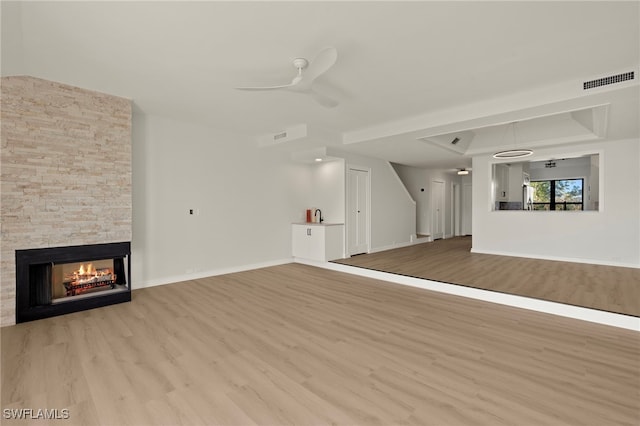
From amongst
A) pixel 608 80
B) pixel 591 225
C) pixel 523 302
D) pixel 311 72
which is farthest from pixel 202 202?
pixel 591 225

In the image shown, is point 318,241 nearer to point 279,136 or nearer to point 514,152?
point 279,136

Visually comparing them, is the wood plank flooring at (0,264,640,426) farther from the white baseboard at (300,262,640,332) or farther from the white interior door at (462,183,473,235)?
the white interior door at (462,183,473,235)

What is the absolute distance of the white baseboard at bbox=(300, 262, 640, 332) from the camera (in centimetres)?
321

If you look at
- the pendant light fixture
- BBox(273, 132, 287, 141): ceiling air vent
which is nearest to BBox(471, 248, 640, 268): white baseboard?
the pendant light fixture

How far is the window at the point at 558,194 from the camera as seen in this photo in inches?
280

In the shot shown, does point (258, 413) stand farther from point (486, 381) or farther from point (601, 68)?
point (601, 68)

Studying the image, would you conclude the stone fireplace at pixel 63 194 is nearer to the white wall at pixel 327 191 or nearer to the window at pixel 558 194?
the white wall at pixel 327 191

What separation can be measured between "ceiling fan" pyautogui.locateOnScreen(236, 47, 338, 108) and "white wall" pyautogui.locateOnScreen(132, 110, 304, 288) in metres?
2.90

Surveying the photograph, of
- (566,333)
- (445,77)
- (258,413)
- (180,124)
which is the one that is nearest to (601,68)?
(445,77)

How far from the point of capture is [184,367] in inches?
94.7

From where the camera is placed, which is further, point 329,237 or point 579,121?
point 329,237

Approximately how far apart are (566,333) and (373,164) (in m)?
5.54

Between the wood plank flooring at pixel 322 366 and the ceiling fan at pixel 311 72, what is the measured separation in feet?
8.36

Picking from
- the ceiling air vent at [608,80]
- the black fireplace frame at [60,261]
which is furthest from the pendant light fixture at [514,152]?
the black fireplace frame at [60,261]
